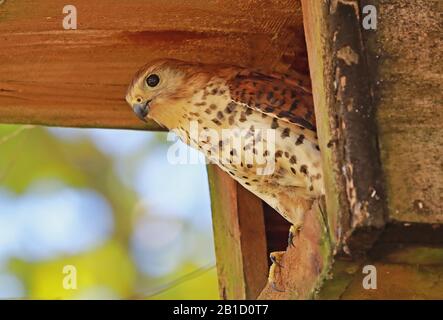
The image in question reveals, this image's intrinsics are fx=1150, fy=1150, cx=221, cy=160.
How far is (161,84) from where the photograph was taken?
5062 mm

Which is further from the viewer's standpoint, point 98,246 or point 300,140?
point 98,246

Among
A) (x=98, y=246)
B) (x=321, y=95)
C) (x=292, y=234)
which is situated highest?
(x=321, y=95)

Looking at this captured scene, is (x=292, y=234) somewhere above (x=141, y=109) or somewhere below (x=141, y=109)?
below

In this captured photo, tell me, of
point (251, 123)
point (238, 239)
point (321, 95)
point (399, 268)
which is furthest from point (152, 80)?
point (399, 268)

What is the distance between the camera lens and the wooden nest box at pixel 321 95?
3383 mm

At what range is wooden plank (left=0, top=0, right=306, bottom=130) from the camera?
173 inches

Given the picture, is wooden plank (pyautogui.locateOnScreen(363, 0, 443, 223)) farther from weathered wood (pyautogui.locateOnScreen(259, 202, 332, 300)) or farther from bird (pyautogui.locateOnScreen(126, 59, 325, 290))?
bird (pyautogui.locateOnScreen(126, 59, 325, 290))

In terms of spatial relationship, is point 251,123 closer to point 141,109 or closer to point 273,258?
point 273,258

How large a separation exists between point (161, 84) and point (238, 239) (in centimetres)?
79

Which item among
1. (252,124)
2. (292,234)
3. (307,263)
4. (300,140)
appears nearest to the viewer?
(307,263)

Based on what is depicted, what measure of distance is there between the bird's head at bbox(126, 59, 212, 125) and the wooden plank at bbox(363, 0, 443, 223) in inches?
47.8

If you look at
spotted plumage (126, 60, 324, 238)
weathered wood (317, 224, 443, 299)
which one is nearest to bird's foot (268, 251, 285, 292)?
spotted plumage (126, 60, 324, 238)

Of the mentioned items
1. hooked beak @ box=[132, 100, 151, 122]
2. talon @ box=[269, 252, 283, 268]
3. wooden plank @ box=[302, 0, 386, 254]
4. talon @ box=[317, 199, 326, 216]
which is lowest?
talon @ box=[269, 252, 283, 268]

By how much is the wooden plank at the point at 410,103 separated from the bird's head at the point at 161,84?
47.8 inches
